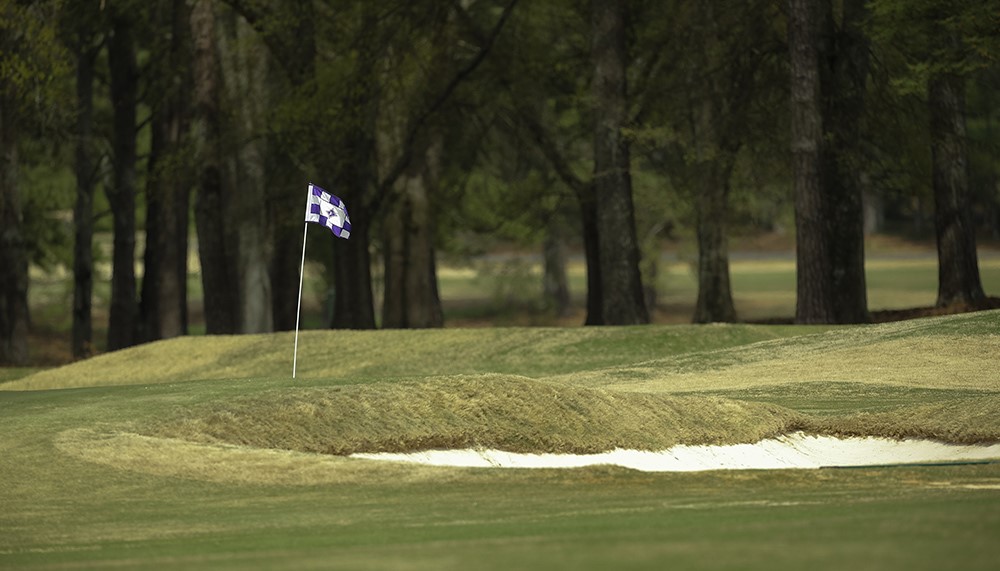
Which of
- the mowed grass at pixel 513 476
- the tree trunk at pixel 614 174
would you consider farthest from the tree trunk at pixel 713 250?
the mowed grass at pixel 513 476

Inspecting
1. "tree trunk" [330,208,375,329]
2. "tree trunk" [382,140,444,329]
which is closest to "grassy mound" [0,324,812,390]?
"tree trunk" [330,208,375,329]

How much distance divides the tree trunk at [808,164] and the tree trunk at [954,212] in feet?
14.3

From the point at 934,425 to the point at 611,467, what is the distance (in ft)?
17.9

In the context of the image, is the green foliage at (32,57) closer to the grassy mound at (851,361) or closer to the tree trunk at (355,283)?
the tree trunk at (355,283)

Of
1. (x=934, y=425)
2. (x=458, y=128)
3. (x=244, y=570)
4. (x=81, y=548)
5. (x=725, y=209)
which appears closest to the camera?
(x=244, y=570)

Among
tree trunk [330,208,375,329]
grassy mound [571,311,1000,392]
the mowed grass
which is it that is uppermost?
tree trunk [330,208,375,329]

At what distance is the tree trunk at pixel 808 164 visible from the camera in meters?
31.6

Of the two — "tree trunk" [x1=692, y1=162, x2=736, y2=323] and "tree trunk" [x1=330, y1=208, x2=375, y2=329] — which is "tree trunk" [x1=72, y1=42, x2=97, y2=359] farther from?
"tree trunk" [x1=692, y1=162, x2=736, y2=323]

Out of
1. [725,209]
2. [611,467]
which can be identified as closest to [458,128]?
[725,209]

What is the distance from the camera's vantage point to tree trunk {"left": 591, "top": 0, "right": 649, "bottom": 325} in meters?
35.8

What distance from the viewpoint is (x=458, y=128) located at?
45312 mm

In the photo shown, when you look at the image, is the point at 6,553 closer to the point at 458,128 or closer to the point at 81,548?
the point at 81,548

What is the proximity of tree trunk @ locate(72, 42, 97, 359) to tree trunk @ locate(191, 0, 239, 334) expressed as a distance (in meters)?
7.35

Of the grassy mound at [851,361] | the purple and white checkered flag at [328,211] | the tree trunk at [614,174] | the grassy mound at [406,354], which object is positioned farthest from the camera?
the tree trunk at [614,174]
